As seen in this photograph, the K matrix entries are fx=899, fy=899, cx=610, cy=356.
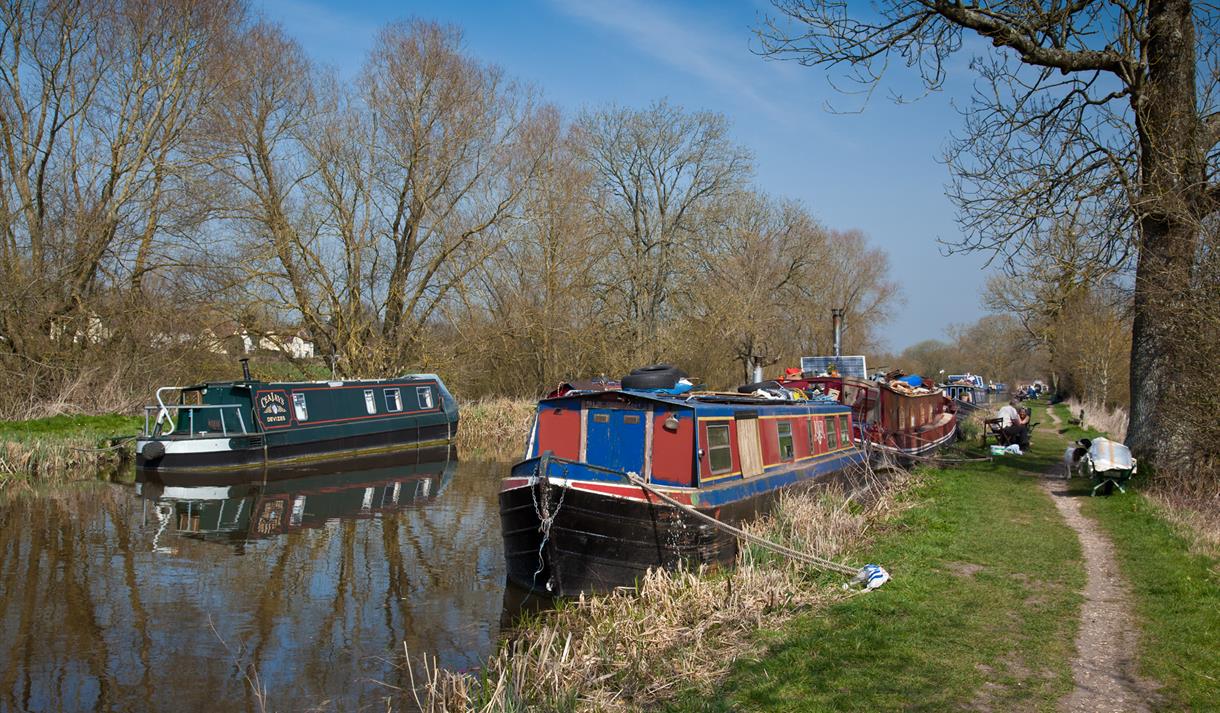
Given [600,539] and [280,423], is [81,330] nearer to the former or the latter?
[280,423]

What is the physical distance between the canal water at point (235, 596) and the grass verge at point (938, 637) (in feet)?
9.71

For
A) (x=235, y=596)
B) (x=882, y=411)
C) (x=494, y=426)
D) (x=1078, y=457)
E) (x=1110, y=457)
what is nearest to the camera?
(x=235, y=596)

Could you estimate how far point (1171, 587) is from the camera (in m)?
6.87

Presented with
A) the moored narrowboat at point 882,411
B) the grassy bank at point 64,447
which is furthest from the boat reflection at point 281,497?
the moored narrowboat at point 882,411

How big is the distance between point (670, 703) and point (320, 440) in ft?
54.3

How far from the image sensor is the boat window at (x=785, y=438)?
11.9m

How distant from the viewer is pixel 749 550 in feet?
26.8

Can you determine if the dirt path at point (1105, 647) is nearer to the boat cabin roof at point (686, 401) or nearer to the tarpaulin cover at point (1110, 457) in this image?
the tarpaulin cover at point (1110, 457)

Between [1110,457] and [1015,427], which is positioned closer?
[1110,457]

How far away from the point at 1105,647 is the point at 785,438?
6.46 m

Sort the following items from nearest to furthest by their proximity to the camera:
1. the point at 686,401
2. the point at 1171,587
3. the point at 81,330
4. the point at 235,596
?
1. the point at 1171,587
2. the point at 235,596
3. the point at 686,401
4. the point at 81,330

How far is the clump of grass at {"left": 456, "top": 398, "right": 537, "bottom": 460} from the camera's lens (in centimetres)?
2506

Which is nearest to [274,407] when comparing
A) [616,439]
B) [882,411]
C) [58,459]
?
[58,459]

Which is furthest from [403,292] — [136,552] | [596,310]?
[136,552]
